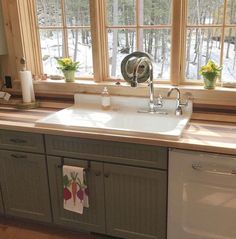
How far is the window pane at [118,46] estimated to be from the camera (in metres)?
2.43

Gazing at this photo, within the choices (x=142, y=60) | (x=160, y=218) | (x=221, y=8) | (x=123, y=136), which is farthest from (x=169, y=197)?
(x=221, y=8)

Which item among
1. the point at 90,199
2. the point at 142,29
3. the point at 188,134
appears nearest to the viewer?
the point at 188,134

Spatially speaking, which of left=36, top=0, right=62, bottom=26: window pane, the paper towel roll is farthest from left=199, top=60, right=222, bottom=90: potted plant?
the paper towel roll

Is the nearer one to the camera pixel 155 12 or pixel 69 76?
pixel 155 12

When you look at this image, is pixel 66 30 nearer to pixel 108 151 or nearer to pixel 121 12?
pixel 121 12

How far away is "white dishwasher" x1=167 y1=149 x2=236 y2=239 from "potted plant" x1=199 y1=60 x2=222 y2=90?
0.64m

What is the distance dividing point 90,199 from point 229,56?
1.36 meters

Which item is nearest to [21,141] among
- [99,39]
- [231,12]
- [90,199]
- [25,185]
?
[25,185]

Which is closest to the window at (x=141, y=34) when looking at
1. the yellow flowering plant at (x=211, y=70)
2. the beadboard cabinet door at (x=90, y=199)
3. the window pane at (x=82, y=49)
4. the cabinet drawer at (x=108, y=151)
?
the window pane at (x=82, y=49)

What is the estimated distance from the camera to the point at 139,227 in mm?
2070

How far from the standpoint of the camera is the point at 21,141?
219 cm

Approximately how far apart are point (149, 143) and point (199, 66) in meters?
0.82

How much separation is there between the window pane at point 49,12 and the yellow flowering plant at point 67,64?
1.00ft

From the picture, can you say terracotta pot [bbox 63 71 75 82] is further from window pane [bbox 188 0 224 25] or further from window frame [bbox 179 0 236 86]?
window pane [bbox 188 0 224 25]
